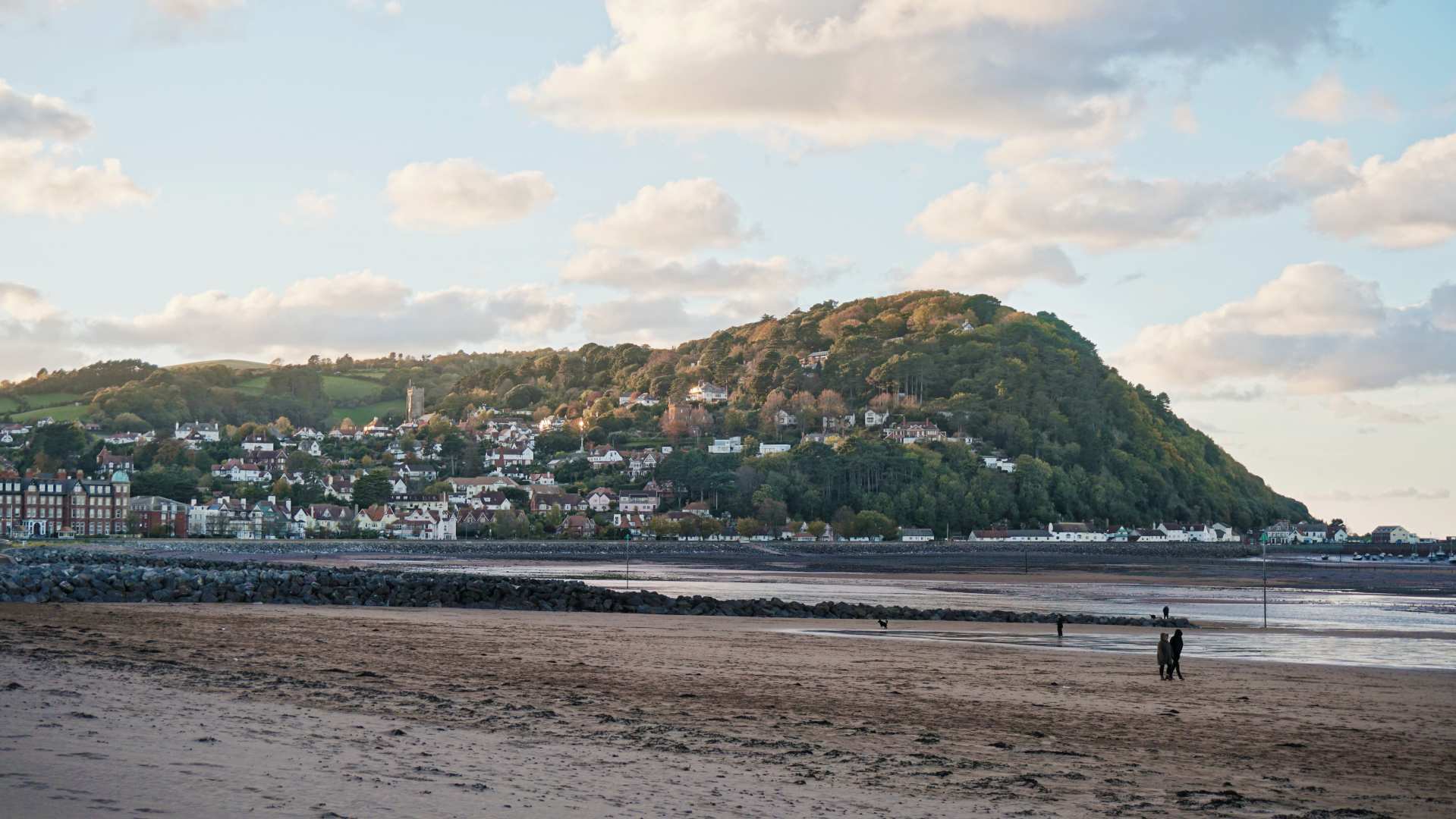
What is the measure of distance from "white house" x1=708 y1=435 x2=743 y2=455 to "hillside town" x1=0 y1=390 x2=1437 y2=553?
1.11 feet

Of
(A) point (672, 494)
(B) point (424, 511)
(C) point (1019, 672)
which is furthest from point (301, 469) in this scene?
(C) point (1019, 672)

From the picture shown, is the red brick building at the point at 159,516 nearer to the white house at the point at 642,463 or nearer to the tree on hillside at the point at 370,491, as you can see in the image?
the tree on hillside at the point at 370,491

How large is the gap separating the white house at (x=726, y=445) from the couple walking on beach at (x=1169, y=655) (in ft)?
484

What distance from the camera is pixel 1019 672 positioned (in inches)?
749

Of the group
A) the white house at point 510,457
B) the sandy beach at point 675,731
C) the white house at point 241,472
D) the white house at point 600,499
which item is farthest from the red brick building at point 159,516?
the sandy beach at point 675,731

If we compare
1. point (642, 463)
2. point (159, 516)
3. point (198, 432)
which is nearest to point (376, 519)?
point (159, 516)

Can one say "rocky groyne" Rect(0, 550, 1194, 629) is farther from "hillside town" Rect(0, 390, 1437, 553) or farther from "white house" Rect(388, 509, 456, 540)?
"white house" Rect(388, 509, 456, 540)

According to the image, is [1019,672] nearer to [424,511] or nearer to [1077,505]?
[424,511]

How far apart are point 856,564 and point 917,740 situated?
66418 mm

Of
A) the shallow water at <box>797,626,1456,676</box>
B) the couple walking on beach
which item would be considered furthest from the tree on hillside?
the couple walking on beach

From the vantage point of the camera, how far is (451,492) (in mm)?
150250

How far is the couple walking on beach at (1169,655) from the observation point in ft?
59.4

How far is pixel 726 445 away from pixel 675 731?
6292 inches

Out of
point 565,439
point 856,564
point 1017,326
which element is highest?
point 1017,326
